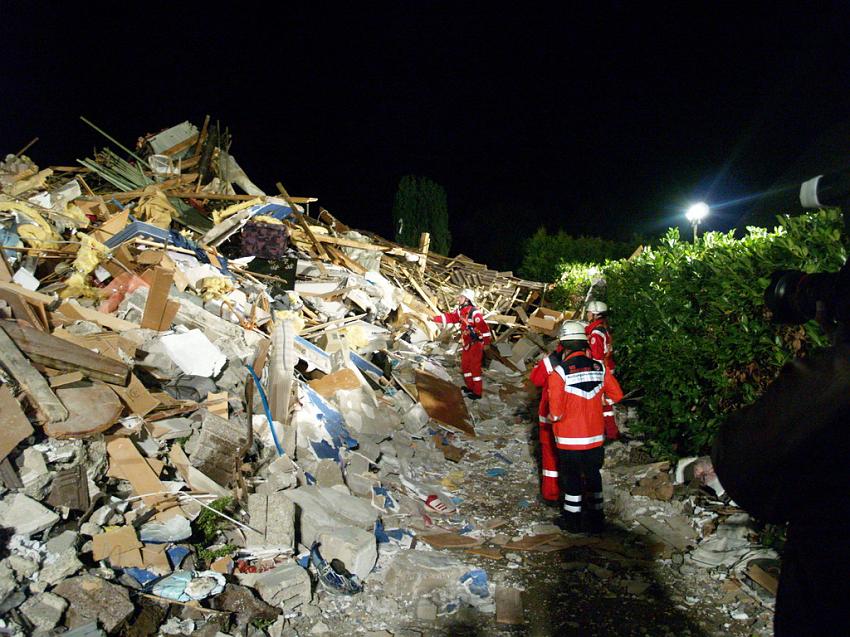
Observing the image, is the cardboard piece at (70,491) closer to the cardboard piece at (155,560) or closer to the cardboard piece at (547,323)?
the cardboard piece at (155,560)

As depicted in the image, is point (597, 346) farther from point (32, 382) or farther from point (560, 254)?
point (560, 254)

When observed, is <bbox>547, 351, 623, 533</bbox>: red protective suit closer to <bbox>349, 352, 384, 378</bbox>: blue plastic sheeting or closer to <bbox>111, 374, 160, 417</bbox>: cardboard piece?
<bbox>111, 374, 160, 417</bbox>: cardboard piece

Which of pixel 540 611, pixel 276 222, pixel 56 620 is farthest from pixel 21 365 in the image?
pixel 276 222

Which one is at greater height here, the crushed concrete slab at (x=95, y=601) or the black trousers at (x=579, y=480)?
the black trousers at (x=579, y=480)

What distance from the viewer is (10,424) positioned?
150 inches

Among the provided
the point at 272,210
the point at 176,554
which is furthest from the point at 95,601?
the point at 272,210

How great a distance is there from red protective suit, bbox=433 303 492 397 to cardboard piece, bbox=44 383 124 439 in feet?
21.4

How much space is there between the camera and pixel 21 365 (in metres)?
4.28

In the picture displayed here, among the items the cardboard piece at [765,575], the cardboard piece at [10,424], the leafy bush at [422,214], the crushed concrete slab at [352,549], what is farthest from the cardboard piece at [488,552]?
the leafy bush at [422,214]

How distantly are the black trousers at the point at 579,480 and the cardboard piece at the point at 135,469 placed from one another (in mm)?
3400

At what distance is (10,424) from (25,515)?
0.69 m

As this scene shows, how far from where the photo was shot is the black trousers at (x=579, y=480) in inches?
203

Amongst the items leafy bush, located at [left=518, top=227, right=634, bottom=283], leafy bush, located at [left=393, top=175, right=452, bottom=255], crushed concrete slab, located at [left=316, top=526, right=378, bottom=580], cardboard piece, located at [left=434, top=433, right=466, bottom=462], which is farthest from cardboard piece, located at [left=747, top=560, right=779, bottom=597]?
leafy bush, located at [left=393, top=175, right=452, bottom=255]

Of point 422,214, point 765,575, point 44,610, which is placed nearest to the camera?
point 44,610
